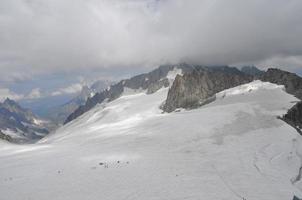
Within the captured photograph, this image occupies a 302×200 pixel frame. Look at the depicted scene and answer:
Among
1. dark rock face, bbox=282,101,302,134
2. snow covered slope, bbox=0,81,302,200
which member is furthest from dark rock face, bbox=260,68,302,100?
snow covered slope, bbox=0,81,302,200

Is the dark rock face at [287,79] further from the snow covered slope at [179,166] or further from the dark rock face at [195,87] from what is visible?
the snow covered slope at [179,166]

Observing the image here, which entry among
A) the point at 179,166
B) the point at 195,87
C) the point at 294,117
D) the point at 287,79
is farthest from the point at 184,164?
the point at 195,87

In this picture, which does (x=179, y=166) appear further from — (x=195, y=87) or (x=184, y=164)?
(x=195, y=87)

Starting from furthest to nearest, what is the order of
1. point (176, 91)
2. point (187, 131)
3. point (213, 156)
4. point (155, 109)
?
point (155, 109) < point (176, 91) < point (187, 131) < point (213, 156)

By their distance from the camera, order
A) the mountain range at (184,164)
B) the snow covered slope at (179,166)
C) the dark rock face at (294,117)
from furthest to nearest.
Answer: the dark rock face at (294,117)
the mountain range at (184,164)
the snow covered slope at (179,166)

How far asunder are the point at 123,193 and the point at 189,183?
5296mm

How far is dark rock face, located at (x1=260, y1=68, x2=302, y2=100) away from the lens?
86.7 metres

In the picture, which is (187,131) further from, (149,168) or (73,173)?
(73,173)

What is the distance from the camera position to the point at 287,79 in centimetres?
9856

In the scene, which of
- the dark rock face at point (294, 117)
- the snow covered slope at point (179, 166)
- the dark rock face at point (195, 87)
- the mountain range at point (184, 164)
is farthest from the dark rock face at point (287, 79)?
the snow covered slope at point (179, 166)

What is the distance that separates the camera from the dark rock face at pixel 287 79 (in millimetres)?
86688

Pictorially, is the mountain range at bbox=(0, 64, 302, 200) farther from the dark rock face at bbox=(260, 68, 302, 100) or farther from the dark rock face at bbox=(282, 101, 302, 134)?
the dark rock face at bbox=(260, 68, 302, 100)

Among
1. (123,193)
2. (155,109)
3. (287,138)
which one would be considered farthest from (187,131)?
(155,109)

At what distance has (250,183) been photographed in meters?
25.6
